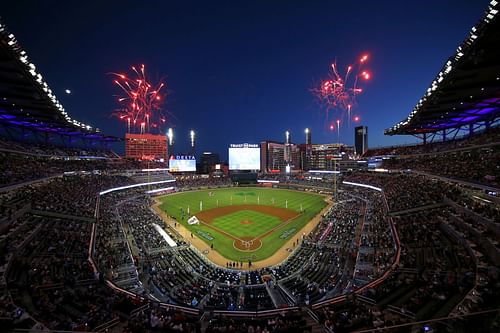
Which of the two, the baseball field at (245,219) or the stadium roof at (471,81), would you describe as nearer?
the stadium roof at (471,81)

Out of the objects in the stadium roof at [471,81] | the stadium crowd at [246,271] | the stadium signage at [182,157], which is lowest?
the stadium crowd at [246,271]

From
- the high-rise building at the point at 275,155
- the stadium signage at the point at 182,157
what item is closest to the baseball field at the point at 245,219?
the stadium signage at the point at 182,157

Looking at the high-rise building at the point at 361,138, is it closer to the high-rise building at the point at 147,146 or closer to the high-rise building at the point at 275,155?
the high-rise building at the point at 275,155

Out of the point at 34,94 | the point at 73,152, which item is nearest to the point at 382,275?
the point at 34,94

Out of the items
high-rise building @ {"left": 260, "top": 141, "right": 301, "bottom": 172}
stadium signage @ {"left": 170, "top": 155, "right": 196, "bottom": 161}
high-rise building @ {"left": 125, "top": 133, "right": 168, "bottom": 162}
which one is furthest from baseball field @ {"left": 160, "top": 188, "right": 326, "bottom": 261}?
high-rise building @ {"left": 260, "top": 141, "right": 301, "bottom": 172}

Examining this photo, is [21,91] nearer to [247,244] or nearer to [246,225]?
[247,244]

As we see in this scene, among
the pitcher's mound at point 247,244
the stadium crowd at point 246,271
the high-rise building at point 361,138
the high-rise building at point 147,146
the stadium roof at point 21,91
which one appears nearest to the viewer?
the stadium crowd at point 246,271

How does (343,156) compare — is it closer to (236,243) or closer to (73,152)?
(236,243)
